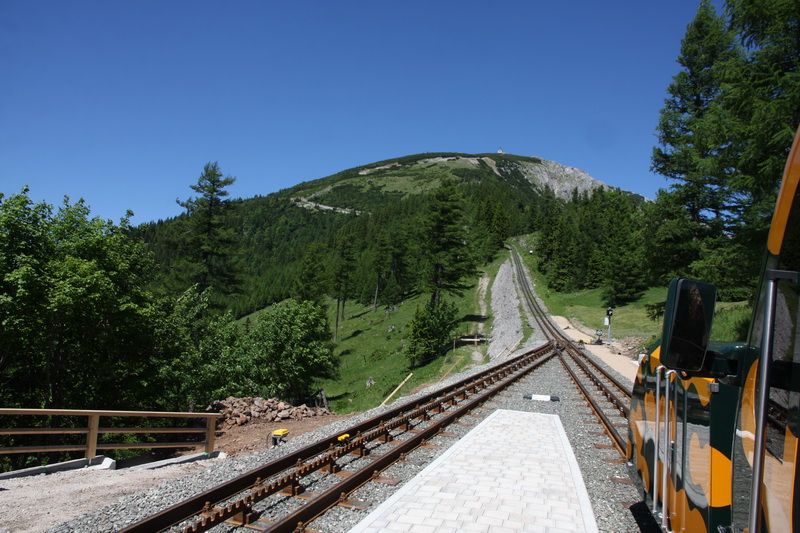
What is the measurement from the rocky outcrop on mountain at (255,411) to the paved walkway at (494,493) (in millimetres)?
7059

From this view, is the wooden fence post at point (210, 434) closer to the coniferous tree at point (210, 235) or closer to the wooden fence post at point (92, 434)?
the wooden fence post at point (92, 434)

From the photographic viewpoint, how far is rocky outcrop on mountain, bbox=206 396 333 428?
1388 centimetres

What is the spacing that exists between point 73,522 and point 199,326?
20.9 metres

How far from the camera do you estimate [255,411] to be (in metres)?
14.3

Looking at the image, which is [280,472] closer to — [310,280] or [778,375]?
[778,375]

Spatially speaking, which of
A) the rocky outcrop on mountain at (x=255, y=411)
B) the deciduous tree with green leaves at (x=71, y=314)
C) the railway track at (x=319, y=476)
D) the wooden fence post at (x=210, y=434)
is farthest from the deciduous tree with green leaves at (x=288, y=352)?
the wooden fence post at (x=210, y=434)

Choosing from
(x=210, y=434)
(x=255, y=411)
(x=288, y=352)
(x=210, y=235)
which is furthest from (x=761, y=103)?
(x=210, y=235)

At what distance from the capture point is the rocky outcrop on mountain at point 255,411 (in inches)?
546

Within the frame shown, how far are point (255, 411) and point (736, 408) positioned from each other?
13.8 m

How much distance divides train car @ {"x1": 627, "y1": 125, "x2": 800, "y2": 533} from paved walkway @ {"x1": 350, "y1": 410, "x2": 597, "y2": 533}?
1915mm

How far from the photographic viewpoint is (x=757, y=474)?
210 centimetres

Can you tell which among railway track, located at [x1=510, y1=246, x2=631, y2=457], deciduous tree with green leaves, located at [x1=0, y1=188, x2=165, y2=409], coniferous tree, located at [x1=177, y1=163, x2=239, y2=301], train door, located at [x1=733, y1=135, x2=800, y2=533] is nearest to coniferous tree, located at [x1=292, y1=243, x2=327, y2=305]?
coniferous tree, located at [x1=177, y1=163, x2=239, y2=301]

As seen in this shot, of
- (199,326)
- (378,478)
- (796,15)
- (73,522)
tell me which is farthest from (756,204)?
(199,326)

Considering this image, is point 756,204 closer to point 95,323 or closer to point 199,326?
point 95,323
